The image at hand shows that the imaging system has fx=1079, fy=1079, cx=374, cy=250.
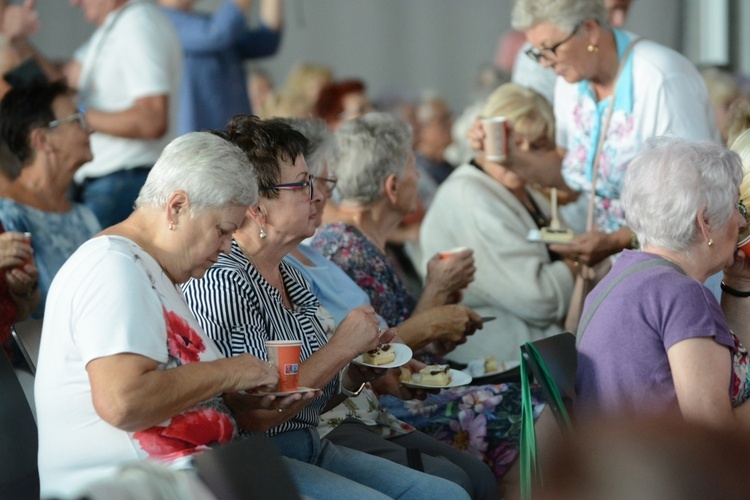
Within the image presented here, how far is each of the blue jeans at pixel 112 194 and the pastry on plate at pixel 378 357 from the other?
2073mm

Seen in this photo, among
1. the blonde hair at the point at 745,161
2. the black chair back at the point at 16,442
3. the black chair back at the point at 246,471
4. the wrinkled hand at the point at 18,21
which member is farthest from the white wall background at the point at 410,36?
the black chair back at the point at 246,471

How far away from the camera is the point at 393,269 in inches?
151

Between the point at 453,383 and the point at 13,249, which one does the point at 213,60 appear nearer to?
the point at 13,249

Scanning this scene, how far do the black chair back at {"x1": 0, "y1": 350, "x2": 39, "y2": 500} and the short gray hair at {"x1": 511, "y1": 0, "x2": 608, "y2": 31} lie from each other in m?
2.36

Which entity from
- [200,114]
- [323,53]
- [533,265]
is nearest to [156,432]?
[533,265]

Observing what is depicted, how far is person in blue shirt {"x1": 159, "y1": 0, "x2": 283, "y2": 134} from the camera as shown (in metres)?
5.68

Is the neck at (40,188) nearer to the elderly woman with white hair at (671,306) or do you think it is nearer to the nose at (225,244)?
the nose at (225,244)

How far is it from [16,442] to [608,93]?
259 cm

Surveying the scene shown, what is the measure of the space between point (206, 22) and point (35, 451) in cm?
340

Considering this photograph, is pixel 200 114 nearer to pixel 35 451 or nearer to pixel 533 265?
pixel 533 265

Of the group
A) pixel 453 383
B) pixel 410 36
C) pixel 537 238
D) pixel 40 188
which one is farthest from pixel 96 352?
pixel 410 36

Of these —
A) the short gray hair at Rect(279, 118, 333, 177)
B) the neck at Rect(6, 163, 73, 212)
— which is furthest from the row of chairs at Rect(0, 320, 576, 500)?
the neck at Rect(6, 163, 73, 212)

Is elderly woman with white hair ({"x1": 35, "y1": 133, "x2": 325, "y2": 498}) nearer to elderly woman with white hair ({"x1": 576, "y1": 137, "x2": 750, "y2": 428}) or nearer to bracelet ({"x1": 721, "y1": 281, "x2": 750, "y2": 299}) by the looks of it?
elderly woman with white hair ({"x1": 576, "y1": 137, "x2": 750, "y2": 428})

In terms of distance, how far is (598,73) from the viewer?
418 cm
